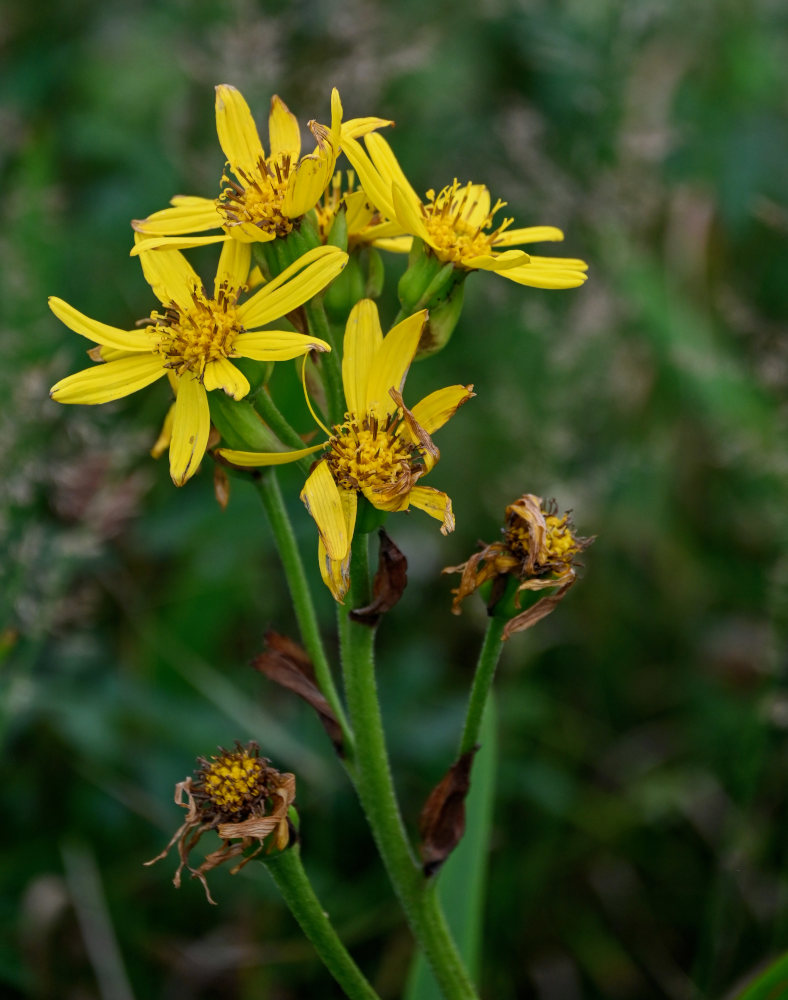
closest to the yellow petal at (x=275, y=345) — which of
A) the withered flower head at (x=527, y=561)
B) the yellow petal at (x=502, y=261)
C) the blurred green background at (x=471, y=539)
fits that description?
the yellow petal at (x=502, y=261)

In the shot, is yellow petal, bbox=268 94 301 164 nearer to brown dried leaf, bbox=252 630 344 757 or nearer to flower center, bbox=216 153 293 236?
flower center, bbox=216 153 293 236

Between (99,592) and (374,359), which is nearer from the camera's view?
(374,359)

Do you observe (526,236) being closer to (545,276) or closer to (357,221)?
(545,276)

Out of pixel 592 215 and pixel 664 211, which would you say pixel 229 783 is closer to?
pixel 592 215

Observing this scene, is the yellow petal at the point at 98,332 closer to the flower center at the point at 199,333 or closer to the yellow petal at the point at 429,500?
the flower center at the point at 199,333

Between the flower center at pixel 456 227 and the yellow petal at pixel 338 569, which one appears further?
the flower center at pixel 456 227

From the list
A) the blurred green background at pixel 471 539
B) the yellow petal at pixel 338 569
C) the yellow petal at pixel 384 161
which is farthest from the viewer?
the blurred green background at pixel 471 539

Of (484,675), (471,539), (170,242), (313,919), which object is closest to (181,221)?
(170,242)

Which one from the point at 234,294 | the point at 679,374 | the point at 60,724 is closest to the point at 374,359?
the point at 234,294
